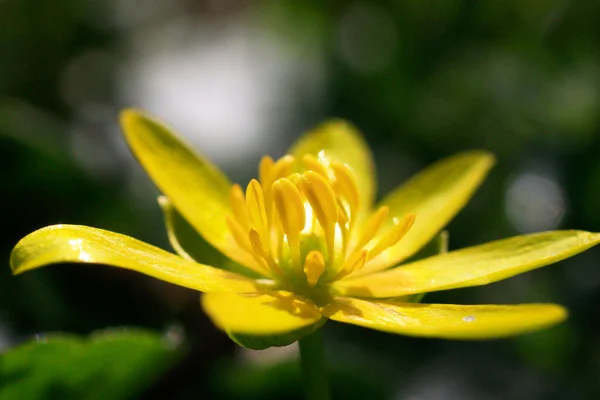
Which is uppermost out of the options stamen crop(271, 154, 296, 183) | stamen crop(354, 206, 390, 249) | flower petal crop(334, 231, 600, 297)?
stamen crop(271, 154, 296, 183)

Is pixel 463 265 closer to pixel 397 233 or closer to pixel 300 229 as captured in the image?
pixel 397 233

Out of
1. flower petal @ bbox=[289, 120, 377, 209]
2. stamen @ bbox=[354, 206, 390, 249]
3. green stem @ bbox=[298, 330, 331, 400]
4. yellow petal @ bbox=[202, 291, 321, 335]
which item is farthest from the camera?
flower petal @ bbox=[289, 120, 377, 209]

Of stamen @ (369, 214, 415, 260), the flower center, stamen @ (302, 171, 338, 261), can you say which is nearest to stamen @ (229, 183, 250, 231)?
the flower center

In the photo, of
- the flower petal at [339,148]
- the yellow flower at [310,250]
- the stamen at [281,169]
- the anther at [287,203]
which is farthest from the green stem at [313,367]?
the flower petal at [339,148]

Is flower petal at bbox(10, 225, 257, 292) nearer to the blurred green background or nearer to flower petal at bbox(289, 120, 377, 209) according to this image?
the blurred green background

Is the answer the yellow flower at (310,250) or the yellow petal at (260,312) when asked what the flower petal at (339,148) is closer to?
the yellow flower at (310,250)

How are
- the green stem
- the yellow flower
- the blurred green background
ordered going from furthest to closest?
1. the blurred green background
2. the green stem
3. the yellow flower
